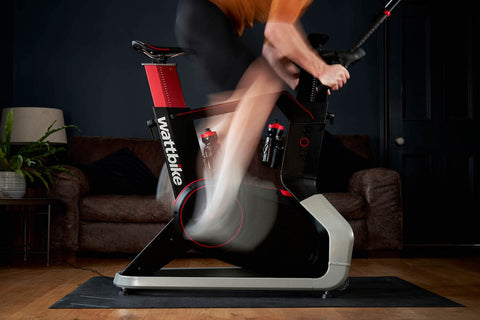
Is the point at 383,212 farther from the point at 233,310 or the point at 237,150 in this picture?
the point at 233,310

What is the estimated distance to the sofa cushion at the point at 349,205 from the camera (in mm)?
2834

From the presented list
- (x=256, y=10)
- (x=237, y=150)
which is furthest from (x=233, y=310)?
(x=256, y=10)

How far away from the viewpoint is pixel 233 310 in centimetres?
147

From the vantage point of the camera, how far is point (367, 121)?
393cm

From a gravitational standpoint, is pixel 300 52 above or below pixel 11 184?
above

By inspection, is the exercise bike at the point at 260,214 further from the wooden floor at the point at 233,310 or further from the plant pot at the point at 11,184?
the plant pot at the point at 11,184

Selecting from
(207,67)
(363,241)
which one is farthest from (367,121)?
(207,67)

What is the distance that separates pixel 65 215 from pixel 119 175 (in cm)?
50

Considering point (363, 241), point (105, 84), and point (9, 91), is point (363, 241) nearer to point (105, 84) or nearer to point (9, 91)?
point (105, 84)

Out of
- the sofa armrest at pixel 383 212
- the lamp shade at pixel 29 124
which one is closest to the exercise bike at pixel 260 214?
the sofa armrest at pixel 383 212

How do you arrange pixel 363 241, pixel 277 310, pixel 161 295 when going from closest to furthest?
pixel 277 310, pixel 161 295, pixel 363 241

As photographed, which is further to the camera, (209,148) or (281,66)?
(281,66)

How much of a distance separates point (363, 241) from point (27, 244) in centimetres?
210

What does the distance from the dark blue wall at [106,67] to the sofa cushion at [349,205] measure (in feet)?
3.69
